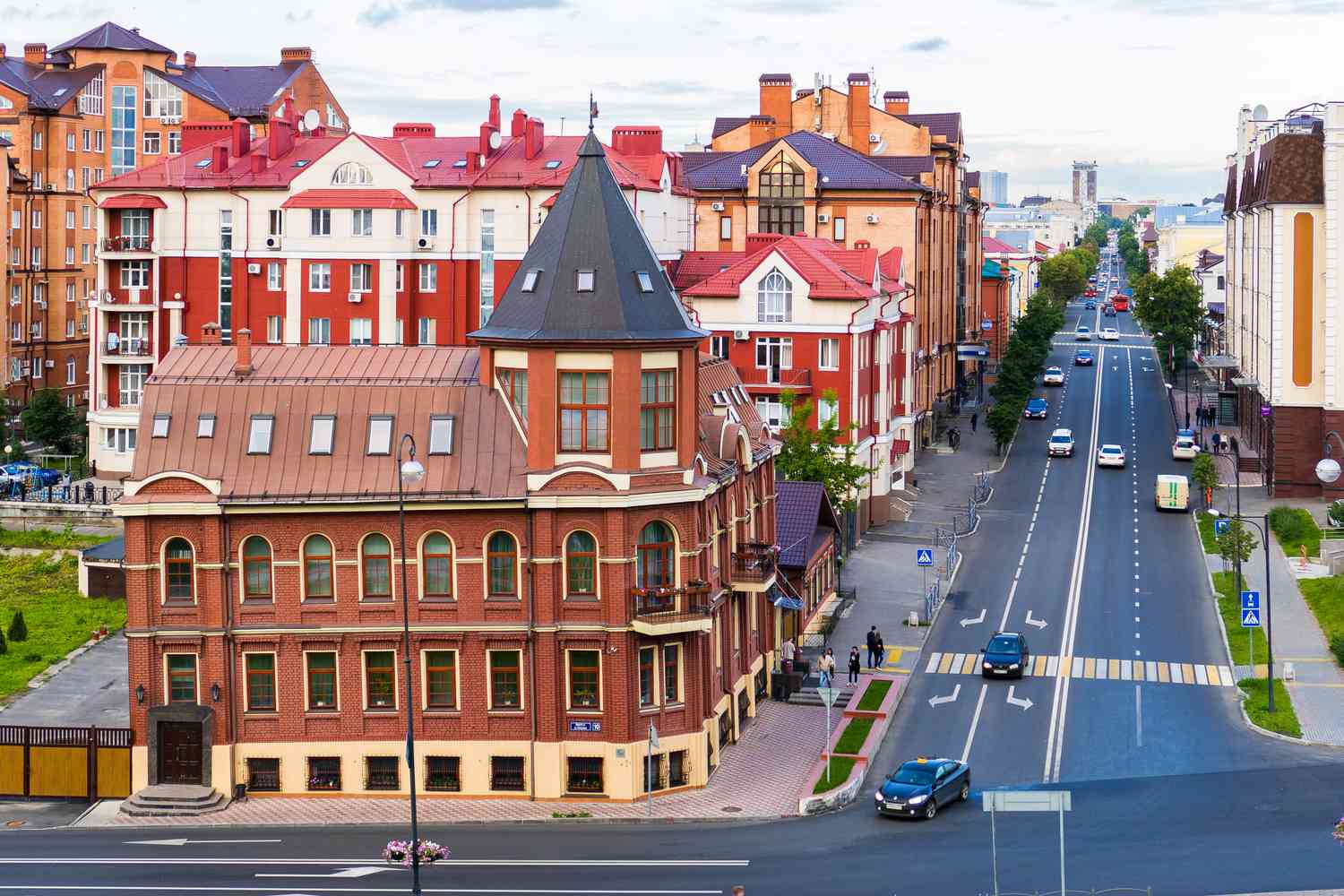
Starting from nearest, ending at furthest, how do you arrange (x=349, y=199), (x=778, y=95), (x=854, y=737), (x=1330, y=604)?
1. (x=854, y=737)
2. (x=1330, y=604)
3. (x=349, y=199)
4. (x=778, y=95)

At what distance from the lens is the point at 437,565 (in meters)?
50.0

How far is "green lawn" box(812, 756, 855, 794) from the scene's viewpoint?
50.4 metres

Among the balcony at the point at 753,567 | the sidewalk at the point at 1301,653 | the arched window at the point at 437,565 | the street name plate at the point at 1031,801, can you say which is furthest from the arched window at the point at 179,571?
the sidewalk at the point at 1301,653

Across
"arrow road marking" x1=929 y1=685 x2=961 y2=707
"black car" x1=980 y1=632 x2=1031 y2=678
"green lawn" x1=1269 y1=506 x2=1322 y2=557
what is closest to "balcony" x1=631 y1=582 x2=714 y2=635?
"arrow road marking" x1=929 y1=685 x2=961 y2=707

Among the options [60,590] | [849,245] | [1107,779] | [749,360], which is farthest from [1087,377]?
[1107,779]

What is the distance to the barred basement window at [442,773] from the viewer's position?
50.3 meters

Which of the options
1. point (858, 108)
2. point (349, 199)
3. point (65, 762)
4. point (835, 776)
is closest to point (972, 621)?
point (835, 776)

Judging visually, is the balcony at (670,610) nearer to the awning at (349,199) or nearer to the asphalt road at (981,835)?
the asphalt road at (981,835)

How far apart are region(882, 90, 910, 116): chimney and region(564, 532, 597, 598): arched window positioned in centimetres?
9577

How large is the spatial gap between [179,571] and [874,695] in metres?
23.4

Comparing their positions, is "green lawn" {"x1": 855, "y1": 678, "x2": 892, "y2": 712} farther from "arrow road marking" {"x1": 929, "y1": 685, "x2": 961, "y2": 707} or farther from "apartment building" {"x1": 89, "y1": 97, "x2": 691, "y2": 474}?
"apartment building" {"x1": 89, "y1": 97, "x2": 691, "y2": 474}

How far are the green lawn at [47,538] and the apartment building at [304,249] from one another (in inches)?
405

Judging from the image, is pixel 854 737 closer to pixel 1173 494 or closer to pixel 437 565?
pixel 437 565

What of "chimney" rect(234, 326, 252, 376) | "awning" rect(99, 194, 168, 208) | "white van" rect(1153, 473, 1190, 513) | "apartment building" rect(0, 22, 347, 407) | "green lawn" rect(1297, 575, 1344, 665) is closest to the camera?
"chimney" rect(234, 326, 252, 376)
